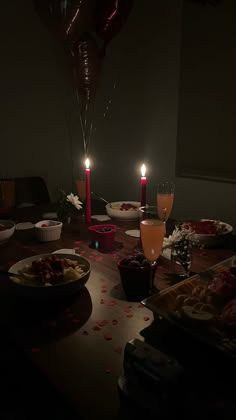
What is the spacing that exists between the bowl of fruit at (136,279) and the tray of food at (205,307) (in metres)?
0.09

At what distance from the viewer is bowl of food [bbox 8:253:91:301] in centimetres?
85

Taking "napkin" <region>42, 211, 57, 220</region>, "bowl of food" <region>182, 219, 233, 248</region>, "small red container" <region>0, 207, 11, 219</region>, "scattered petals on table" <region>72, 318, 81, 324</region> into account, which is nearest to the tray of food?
"scattered petals on table" <region>72, 318, 81, 324</region>

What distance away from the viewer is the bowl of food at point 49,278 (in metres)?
0.85

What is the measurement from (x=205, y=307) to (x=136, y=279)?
0.21 m

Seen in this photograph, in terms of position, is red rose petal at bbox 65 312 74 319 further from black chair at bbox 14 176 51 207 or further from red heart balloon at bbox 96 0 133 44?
red heart balloon at bbox 96 0 133 44

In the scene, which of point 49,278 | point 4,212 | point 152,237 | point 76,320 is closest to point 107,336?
point 76,320

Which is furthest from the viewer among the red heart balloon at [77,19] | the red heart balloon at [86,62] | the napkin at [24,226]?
the red heart balloon at [86,62]

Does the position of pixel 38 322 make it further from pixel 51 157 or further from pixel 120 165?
pixel 120 165

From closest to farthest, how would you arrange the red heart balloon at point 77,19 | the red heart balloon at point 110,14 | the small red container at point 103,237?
the small red container at point 103,237 < the red heart balloon at point 77,19 < the red heart balloon at point 110,14

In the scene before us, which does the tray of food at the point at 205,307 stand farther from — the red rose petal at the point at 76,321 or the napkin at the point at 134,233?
the napkin at the point at 134,233

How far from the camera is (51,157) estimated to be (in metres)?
2.99

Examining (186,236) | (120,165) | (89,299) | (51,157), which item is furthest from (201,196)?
(89,299)

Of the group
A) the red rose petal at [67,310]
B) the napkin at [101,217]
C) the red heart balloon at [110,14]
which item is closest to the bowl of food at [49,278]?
the red rose petal at [67,310]

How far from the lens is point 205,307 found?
0.77 metres
